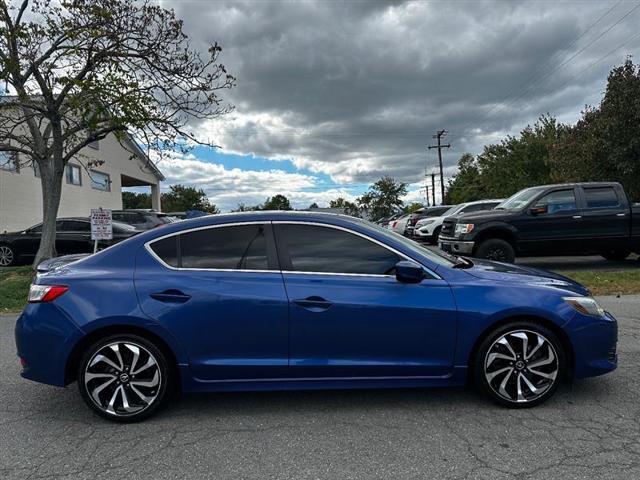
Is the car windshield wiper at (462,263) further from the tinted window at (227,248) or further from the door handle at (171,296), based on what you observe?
the door handle at (171,296)

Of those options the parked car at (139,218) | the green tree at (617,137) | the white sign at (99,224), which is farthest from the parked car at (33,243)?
the green tree at (617,137)

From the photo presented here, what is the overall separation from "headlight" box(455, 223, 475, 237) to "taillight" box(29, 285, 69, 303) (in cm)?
822

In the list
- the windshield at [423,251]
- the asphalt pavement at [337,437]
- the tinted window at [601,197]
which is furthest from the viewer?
the tinted window at [601,197]

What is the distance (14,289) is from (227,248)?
8.38 meters

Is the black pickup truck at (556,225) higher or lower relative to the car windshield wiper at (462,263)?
higher

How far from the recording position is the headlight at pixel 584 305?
361 cm

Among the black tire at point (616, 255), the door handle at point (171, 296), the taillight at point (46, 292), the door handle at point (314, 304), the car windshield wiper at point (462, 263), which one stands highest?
the car windshield wiper at point (462, 263)

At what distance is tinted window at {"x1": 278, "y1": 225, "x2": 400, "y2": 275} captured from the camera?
3.64 m

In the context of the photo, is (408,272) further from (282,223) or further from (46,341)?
(46,341)

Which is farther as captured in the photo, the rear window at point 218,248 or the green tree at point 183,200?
the green tree at point 183,200

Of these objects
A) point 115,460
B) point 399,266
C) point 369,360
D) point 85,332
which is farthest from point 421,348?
point 85,332

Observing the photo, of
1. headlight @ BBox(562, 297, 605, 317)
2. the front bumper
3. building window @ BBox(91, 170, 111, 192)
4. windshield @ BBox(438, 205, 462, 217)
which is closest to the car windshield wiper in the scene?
headlight @ BBox(562, 297, 605, 317)

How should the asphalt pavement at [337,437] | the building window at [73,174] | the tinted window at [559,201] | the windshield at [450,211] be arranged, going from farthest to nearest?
the building window at [73,174]
the windshield at [450,211]
the tinted window at [559,201]
the asphalt pavement at [337,437]

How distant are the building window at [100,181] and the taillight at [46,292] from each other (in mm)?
26813
